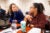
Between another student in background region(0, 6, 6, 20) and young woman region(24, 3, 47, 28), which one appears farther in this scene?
another student in background region(0, 6, 6, 20)

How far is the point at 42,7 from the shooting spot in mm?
1439

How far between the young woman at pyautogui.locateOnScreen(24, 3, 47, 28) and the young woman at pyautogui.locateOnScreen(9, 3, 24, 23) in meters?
0.10

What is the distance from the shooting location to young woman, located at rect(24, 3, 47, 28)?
144 centimetres

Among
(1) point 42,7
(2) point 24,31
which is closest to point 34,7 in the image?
(1) point 42,7

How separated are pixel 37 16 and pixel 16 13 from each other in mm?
275

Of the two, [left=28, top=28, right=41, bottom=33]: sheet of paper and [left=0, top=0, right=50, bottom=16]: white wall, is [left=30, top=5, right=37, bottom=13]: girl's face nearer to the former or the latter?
[left=0, top=0, right=50, bottom=16]: white wall

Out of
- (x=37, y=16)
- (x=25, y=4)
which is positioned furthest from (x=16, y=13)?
(x=37, y=16)

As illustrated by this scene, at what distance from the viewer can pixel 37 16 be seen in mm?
1454

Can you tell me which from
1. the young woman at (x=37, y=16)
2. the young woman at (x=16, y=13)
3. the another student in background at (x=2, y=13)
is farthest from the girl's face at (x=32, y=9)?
the another student in background at (x=2, y=13)

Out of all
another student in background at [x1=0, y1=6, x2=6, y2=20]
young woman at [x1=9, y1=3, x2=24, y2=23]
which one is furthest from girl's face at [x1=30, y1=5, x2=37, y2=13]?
another student in background at [x1=0, y1=6, x2=6, y2=20]

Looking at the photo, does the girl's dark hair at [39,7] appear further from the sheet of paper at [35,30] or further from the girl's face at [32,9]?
the sheet of paper at [35,30]

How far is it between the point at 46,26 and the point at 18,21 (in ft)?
1.19

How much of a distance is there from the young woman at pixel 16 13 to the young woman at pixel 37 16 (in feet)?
0.32

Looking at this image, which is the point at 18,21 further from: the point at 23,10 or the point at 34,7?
the point at 34,7
